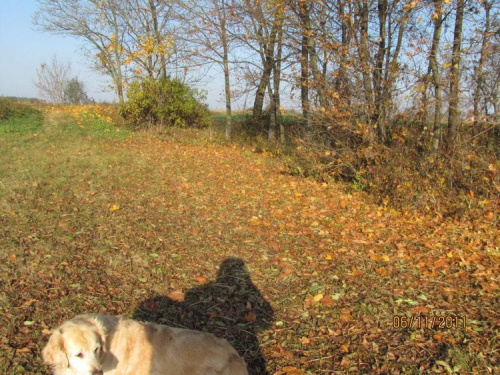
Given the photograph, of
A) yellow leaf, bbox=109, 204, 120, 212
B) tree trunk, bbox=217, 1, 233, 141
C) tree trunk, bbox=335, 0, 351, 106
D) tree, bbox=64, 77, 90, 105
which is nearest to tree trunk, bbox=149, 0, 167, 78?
tree trunk, bbox=217, 1, 233, 141

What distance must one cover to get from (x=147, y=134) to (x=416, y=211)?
11.1 meters

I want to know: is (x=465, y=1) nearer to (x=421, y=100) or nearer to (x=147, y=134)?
(x=421, y=100)

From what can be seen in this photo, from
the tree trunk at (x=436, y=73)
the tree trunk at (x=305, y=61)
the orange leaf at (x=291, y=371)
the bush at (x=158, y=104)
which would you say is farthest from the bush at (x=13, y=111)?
the orange leaf at (x=291, y=371)

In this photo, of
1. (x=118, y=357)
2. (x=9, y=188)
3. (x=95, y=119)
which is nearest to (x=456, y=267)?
(x=118, y=357)

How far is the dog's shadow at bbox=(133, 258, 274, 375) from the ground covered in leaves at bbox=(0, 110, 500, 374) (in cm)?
2

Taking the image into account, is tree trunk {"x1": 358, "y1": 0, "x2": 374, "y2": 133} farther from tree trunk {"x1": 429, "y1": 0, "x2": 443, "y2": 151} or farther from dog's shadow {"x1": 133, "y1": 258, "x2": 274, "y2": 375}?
dog's shadow {"x1": 133, "y1": 258, "x2": 274, "y2": 375}

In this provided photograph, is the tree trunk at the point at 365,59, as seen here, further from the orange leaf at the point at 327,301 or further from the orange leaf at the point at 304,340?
the orange leaf at the point at 304,340

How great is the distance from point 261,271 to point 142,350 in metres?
2.48

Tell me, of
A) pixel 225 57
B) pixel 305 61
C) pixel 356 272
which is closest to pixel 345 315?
pixel 356 272

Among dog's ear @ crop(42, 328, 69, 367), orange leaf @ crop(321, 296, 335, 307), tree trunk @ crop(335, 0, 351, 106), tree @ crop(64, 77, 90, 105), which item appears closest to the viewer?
dog's ear @ crop(42, 328, 69, 367)

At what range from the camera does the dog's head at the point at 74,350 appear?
1993 mm

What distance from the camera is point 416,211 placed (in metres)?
6.58

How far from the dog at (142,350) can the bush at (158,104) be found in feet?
45.1
